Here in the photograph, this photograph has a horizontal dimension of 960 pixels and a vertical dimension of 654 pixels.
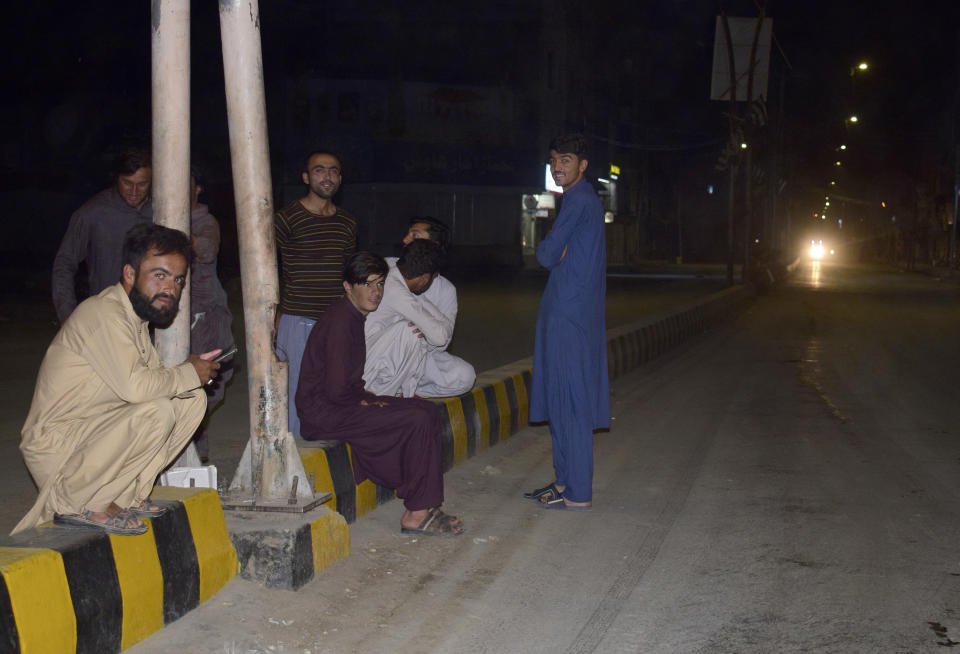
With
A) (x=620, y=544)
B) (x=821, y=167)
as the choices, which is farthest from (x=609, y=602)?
(x=821, y=167)

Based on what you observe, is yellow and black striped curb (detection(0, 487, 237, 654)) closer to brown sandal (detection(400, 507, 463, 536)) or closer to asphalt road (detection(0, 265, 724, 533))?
brown sandal (detection(400, 507, 463, 536))

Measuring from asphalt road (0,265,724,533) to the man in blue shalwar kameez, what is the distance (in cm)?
199

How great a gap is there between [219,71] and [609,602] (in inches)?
1598

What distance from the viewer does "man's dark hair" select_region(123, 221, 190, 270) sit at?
3.94 metres

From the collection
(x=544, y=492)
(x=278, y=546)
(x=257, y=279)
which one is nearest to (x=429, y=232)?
(x=544, y=492)

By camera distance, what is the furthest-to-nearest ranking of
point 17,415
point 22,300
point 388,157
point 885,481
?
1. point 388,157
2. point 22,300
3. point 17,415
4. point 885,481

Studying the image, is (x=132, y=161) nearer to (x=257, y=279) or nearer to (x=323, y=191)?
(x=323, y=191)

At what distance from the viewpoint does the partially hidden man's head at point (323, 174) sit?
21.7 ft

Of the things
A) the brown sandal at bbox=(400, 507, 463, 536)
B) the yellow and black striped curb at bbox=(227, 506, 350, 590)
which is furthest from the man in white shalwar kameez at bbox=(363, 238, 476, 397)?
the yellow and black striped curb at bbox=(227, 506, 350, 590)

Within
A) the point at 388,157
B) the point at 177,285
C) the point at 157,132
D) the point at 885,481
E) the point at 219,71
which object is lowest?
the point at 885,481

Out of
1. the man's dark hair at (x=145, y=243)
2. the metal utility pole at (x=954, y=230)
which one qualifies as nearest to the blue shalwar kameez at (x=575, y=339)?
the man's dark hair at (x=145, y=243)

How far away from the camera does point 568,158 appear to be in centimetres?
606

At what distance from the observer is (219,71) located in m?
41.9

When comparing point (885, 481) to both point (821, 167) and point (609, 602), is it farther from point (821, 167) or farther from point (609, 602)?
point (821, 167)
